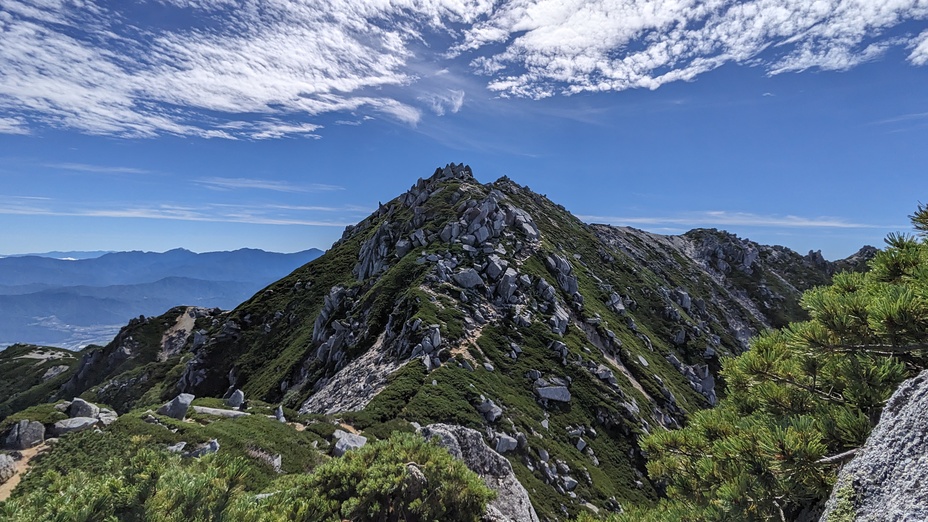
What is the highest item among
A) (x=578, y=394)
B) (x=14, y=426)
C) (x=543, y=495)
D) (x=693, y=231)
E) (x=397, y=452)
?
(x=693, y=231)

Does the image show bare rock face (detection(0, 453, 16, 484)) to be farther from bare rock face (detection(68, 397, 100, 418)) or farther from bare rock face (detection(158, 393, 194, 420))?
bare rock face (detection(158, 393, 194, 420))

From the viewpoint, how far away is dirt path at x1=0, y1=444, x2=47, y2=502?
15.0 m

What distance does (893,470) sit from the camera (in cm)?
382

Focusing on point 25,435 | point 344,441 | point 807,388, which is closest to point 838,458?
point 807,388

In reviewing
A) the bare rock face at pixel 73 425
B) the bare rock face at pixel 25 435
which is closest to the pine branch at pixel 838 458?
the bare rock face at pixel 73 425

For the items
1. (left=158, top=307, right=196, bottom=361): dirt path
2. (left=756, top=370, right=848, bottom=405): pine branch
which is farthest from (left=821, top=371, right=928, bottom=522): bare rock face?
(left=158, top=307, right=196, bottom=361): dirt path

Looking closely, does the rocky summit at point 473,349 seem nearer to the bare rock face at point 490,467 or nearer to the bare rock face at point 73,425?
the bare rock face at point 490,467

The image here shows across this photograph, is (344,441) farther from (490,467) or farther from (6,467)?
(6,467)

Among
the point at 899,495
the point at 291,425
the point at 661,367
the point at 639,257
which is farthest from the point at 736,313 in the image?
the point at 899,495

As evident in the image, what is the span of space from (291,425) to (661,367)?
6270 centimetres

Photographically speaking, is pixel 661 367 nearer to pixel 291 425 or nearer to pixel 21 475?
pixel 291 425

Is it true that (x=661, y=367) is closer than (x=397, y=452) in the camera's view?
No

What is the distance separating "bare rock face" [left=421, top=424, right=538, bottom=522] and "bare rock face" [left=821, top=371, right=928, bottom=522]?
18.8m

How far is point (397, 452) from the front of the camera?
10.4 meters
